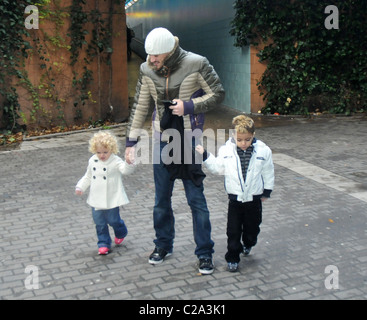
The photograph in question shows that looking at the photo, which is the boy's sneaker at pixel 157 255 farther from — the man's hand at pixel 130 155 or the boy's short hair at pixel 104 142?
the boy's short hair at pixel 104 142

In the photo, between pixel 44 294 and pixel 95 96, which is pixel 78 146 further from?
pixel 44 294

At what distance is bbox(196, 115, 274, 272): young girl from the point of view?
4.39m

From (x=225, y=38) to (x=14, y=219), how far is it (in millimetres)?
9328

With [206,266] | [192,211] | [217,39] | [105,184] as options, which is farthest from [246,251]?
[217,39]

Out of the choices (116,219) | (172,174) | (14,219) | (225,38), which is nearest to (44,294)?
(116,219)

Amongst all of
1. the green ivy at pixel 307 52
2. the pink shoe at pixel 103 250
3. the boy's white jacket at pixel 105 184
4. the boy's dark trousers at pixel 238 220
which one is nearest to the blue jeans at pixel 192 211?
the boy's dark trousers at pixel 238 220

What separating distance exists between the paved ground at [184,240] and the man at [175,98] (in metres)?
0.37

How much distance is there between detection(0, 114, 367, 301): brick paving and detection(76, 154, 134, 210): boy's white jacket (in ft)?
1.61

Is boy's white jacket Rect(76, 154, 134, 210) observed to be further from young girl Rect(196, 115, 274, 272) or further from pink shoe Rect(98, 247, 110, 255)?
young girl Rect(196, 115, 274, 272)

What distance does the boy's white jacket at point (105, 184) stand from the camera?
191 inches

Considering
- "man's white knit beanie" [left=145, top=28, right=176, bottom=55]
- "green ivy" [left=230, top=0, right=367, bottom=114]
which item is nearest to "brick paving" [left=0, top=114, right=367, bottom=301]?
"man's white knit beanie" [left=145, top=28, right=176, bottom=55]

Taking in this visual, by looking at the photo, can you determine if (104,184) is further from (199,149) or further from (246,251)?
(246,251)

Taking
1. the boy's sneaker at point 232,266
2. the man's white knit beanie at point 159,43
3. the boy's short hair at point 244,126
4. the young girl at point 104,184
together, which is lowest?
the boy's sneaker at point 232,266

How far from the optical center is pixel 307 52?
39.3ft
